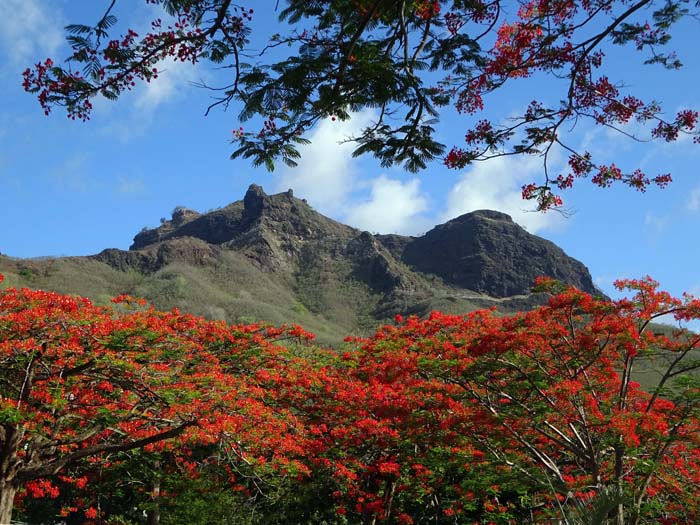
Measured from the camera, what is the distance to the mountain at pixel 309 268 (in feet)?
207

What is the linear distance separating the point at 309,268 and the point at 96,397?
8049cm

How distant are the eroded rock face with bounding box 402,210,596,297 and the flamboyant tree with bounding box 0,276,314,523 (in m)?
79.7

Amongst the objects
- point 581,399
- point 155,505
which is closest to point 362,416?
point 155,505

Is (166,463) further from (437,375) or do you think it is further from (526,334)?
(526,334)

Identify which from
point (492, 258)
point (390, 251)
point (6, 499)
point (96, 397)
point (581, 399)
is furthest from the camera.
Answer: point (390, 251)

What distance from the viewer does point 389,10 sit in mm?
5027

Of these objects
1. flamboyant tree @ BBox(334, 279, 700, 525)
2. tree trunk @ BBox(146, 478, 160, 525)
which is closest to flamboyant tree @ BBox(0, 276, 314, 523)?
tree trunk @ BBox(146, 478, 160, 525)

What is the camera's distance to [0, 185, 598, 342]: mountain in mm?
63219

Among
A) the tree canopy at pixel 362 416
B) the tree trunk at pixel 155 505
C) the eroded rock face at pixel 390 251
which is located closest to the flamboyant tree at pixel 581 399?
the tree canopy at pixel 362 416

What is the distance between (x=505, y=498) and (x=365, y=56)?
11534 mm

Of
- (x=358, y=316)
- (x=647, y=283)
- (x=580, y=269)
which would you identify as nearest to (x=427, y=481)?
(x=647, y=283)

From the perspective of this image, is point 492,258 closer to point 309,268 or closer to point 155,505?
point 309,268

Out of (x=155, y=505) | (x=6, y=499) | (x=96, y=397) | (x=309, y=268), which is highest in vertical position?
(x=309, y=268)

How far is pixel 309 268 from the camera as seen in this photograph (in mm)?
90750
